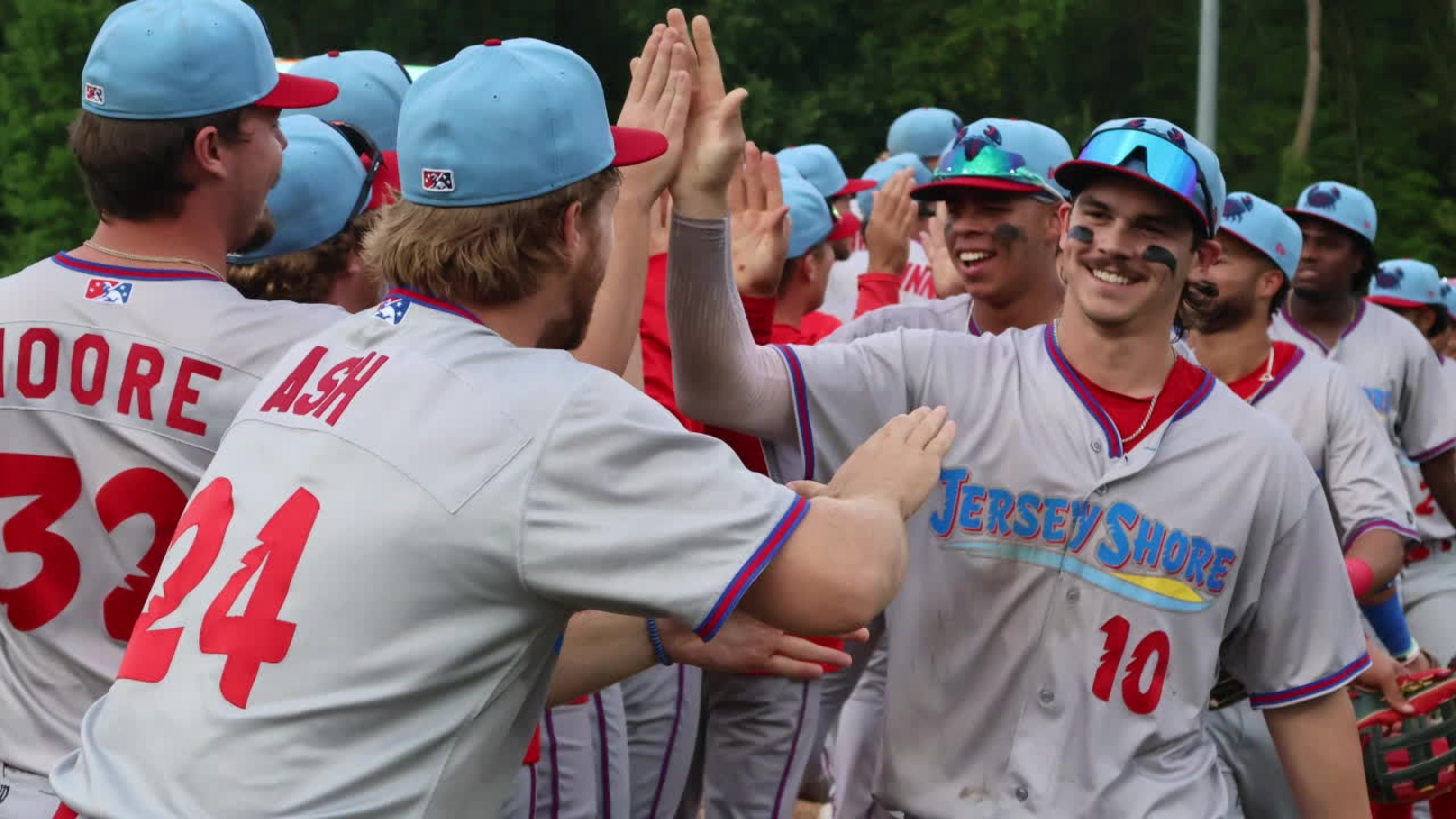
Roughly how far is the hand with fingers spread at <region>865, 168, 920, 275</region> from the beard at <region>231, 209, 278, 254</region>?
2.70 m

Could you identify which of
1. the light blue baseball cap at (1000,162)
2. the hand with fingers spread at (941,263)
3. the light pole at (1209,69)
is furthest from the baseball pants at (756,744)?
the light pole at (1209,69)

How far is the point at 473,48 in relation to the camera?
10.9 feet

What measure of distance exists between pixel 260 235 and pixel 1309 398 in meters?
3.80

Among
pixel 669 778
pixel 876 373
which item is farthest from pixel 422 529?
pixel 669 778

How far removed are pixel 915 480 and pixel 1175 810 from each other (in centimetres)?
132

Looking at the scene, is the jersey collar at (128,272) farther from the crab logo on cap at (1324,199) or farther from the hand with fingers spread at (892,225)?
the crab logo on cap at (1324,199)

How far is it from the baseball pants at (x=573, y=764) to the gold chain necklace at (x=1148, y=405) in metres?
1.58

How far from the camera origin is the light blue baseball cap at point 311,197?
445 cm

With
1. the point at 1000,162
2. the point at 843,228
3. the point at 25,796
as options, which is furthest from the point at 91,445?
the point at 843,228

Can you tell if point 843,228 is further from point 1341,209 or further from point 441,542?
point 441,542

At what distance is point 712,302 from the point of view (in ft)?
13.0

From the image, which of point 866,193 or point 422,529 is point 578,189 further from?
point 866,193

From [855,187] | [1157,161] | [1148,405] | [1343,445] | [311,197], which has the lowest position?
[855,187]

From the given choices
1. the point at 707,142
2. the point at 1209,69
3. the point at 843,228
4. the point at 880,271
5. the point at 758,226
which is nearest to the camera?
the point at 707,142
